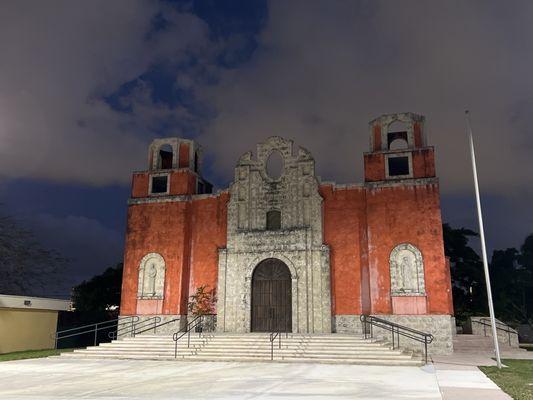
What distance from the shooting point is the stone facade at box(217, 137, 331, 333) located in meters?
22.3

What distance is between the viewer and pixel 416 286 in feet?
69.8

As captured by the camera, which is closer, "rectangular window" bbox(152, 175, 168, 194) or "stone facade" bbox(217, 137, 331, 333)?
"stone facade" bbox(217, 137, 331, 333)

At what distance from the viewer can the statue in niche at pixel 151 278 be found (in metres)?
24.7

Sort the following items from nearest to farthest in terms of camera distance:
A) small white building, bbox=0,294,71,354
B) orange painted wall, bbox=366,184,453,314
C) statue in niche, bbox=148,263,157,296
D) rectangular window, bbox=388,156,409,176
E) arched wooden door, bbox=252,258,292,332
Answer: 1. orange painted wall, bbox=366,184,453,314
2. small white building, bbox=0,294,71,354
3. arched wooden door, bbox=252,258,292,332
4. rectangular window, bbox=388,156,409,176
5. statue in niche, bbox=148,263,157,296

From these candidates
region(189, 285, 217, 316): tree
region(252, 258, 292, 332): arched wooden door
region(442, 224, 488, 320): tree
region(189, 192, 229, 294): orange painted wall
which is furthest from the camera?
region(442, 224, 488, 320): tree

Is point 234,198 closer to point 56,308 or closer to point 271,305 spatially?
point 271,305

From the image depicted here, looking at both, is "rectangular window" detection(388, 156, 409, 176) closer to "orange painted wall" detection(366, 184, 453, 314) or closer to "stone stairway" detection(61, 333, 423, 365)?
"orange painted wall" detection(366, 184, 453, 314)

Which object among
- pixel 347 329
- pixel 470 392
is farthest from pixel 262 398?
pixel 347 329

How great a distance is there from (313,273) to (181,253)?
683cm

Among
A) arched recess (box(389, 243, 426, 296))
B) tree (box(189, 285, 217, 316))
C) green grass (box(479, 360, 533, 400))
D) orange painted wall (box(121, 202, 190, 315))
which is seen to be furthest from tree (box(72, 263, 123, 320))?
green grass (box(479, 360, 533, 400))

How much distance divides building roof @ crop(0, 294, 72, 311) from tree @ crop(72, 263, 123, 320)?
10.5m

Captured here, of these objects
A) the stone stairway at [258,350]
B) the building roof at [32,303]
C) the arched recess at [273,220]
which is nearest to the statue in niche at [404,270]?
the stone stairway at [258,350]

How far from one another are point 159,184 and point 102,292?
14932mm

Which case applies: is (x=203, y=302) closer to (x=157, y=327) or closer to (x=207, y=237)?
(x=157, y=327)
